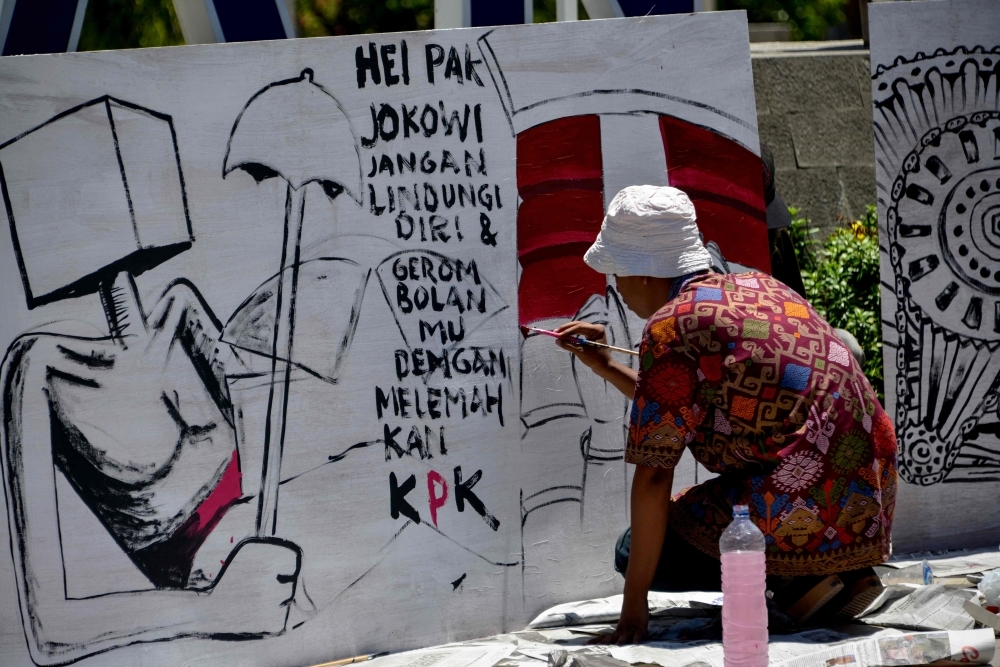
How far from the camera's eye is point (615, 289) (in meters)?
3.73

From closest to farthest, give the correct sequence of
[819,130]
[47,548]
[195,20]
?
1. [47,548]
2. [195,20]
3. [819,130]

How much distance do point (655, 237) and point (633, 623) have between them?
104cm

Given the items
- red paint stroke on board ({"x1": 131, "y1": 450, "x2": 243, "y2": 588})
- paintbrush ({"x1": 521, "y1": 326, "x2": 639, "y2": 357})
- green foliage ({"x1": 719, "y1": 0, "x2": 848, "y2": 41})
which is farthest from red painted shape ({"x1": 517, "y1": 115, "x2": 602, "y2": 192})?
green foliage ({"x1": 719, "y1": 0, "x2": 848, "y2": 41})

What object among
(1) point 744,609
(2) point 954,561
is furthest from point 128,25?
(1) point 744,609

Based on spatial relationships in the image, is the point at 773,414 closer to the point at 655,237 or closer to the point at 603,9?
the point at 655,237

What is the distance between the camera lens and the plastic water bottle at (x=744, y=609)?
267 cm

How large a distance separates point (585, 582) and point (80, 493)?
156 centimetres

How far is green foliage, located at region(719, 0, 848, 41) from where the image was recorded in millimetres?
13391

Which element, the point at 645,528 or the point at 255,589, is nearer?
the point at 645,528

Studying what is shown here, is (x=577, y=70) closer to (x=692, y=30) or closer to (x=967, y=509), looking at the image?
A: (x=692, y=30)

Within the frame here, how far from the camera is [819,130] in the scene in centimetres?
652

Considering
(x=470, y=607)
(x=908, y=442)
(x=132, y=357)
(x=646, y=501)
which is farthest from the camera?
(x=908, y=442)

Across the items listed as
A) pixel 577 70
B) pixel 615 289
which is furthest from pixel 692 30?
pixel 615 289

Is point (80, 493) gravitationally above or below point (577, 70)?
below
